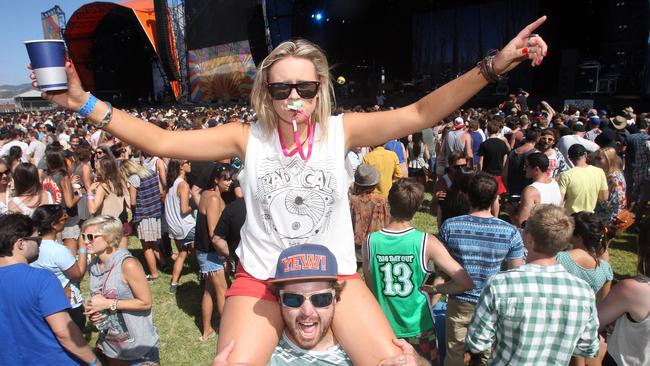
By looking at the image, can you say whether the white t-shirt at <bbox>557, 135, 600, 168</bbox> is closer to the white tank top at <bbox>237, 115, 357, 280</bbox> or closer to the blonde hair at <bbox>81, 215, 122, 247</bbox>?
the white tank top at <bbox>237, 115, 357, 280</bbox>

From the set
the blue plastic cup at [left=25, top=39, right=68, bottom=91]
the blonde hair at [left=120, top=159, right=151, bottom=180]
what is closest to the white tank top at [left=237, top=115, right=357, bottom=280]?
the blue plastic cup at [left=25, top=39, right=68, bottom=91]

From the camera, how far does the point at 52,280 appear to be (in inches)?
108

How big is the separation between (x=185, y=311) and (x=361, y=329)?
164 inches

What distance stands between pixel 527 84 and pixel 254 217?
2174 cm

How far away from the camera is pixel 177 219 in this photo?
5.83 m

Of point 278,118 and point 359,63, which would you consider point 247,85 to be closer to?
point 359,63

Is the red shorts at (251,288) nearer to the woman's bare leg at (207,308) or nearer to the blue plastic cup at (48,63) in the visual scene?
the blue plastic cup at (48,63)

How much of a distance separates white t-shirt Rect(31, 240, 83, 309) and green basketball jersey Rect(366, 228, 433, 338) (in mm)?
2427

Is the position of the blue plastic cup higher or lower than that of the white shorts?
higher

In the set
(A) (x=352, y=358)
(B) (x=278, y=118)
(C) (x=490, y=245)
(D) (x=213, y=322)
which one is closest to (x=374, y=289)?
(C) (x=490, y=245)

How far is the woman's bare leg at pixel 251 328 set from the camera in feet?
6.10

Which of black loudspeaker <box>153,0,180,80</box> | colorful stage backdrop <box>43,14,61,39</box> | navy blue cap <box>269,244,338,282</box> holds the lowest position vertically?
navy blue cap <box>269,244,338,282</box>

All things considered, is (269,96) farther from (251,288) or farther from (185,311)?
(185,311)

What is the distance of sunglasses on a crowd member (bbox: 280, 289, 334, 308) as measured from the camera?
1918mm
